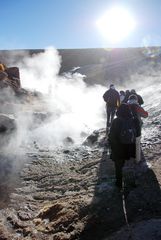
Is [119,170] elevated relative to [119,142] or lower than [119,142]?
lower

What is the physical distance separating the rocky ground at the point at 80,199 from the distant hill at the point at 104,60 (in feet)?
69.9

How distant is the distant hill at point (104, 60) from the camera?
3105 cm

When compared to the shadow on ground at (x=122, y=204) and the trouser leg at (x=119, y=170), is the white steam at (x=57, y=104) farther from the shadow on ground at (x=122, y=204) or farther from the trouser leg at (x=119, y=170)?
the trouser leg at (x=119, y=170)

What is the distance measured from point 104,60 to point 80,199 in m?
31.0

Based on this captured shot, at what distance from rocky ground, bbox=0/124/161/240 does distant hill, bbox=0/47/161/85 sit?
→ 21320mm

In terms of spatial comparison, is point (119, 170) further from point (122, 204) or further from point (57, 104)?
→ point (57, 104)

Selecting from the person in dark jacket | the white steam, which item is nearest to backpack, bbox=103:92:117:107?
the white steam

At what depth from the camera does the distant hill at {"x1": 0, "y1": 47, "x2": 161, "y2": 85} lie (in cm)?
3105

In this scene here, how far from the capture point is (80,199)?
245 inches

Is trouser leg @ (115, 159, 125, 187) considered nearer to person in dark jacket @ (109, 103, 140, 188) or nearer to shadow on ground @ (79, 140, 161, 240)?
person in dark jacket @ (109, 103, 140, 188)

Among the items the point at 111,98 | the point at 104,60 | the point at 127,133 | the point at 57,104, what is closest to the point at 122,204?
the point at 127,133

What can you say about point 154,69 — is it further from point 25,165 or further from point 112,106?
point 25,165

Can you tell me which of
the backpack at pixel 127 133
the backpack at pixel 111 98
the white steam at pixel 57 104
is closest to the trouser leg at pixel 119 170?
the backpack at pixel 127 133

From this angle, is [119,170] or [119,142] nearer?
[119,142]
